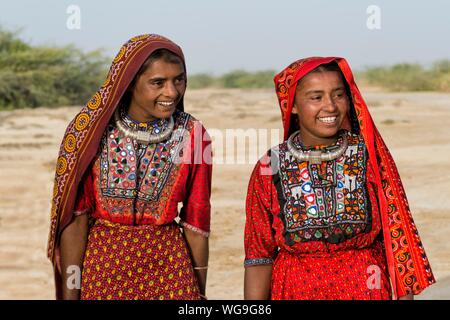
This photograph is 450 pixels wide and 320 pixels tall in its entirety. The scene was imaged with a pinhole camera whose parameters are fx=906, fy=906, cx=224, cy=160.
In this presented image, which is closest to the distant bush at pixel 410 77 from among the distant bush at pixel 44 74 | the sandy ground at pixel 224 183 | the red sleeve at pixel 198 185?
the sandy ground at pixel 224 183

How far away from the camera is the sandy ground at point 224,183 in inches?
313

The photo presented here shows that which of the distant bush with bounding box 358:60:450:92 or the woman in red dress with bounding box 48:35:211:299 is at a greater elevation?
the woman in red dress with bounding box 48:35:211:299

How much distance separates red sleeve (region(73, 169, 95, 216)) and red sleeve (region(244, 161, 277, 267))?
2.39 feet

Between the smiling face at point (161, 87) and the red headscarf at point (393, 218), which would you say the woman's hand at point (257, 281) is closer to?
the red headscarf at point (393, 218)

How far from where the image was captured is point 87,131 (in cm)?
398

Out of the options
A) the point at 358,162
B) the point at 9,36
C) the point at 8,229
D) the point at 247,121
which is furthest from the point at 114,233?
the point at 9,36

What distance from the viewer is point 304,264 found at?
148 inches

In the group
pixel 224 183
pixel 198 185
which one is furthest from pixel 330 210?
pixel 224 183

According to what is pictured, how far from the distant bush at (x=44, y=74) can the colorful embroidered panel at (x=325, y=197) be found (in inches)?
771

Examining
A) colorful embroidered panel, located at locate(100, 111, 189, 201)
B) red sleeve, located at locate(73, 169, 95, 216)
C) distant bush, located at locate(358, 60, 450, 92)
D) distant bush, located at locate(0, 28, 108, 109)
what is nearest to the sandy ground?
distant bush, located at locate(0, 28, 108, 109)

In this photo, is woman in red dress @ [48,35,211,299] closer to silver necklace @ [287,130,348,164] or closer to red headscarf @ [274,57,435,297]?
silver necklace @ [287,130,348,164]

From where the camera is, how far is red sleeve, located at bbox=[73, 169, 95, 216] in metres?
4.04
